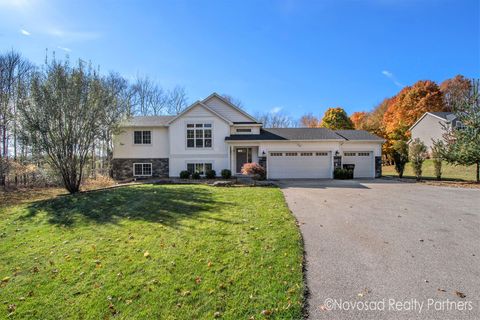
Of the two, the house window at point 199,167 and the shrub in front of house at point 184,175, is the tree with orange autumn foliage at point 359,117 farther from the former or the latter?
the shrub in front of house at point 184,175

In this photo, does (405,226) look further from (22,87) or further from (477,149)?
(22,87)

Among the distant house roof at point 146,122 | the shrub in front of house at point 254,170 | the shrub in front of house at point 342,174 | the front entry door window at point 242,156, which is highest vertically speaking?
the distant house roof at point 146,122

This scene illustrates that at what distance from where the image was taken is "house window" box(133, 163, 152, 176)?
1969 centimetres

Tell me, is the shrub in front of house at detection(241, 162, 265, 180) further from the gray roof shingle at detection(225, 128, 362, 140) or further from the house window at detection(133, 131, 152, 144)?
the house window at detection(133, 131, 152, 144)

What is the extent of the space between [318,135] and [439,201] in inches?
425

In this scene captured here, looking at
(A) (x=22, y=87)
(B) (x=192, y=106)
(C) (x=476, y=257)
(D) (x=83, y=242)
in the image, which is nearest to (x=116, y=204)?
(D) (x=83, y=242)

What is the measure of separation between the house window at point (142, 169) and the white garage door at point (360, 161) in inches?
603

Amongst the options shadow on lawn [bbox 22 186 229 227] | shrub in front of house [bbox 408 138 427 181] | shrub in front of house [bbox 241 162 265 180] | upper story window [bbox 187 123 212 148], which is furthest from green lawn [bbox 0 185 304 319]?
shrub in front of house [bbox 408 138 427 181]

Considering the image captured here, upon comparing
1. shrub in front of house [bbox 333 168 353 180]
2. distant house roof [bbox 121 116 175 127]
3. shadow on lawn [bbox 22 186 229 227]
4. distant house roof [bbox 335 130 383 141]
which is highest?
distant house roof [bbox 121 116 175 127]

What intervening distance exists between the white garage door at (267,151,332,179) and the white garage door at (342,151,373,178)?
82.7 inches

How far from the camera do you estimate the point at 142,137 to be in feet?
64.8

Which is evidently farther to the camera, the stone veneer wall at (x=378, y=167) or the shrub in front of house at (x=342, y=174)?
the stone veneer wall at (x=378, y=167)

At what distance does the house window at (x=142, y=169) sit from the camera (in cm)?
1969

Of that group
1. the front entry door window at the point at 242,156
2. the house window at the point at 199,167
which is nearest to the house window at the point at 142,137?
the house window at the point at 199,167
